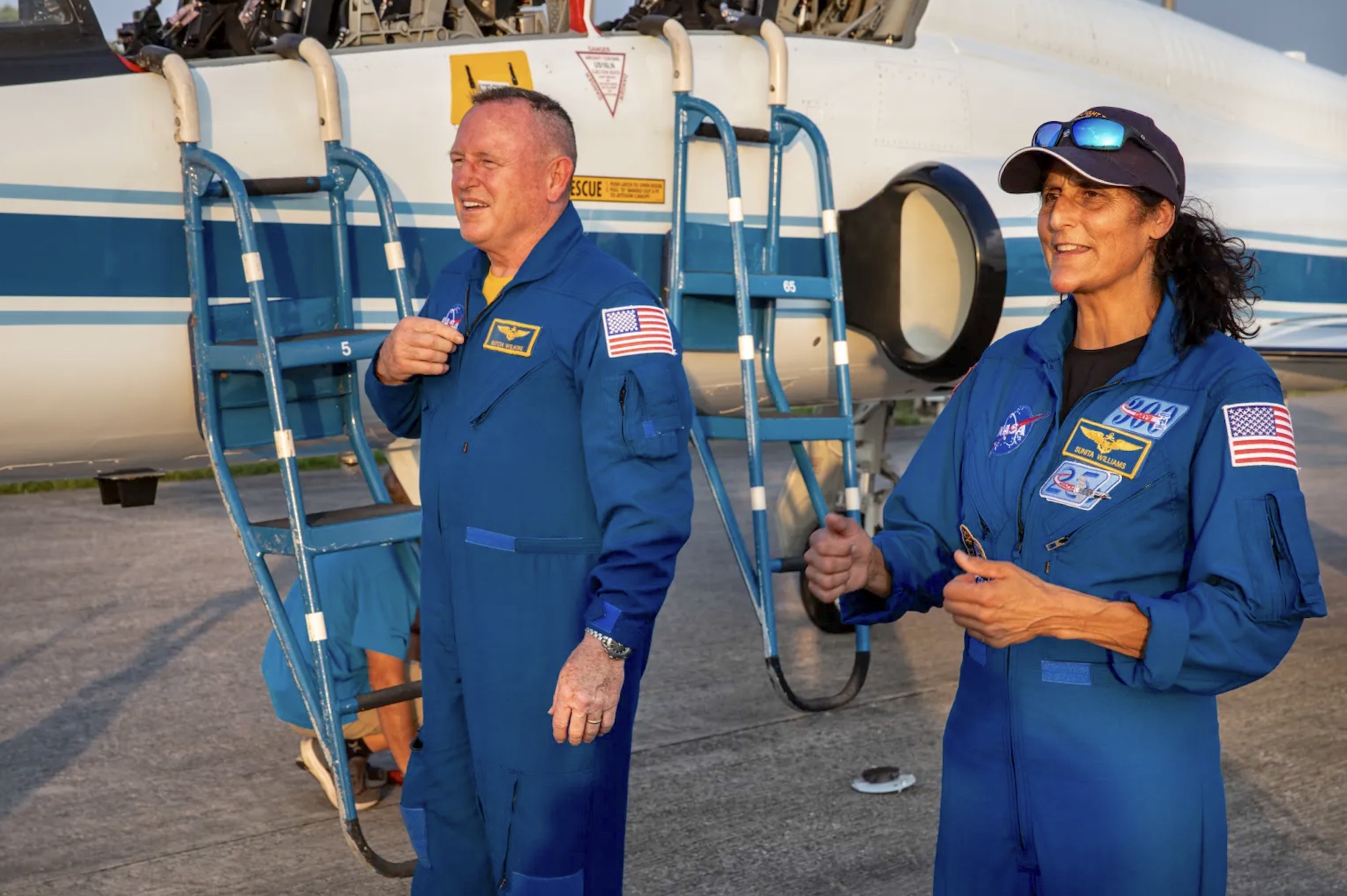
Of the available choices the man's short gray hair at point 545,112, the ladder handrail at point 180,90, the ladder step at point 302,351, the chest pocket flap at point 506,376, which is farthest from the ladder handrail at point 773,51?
the chest pocket flap at point 506,376

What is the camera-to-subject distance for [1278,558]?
206 centimetres

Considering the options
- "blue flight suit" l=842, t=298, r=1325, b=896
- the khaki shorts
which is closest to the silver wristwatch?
"blue flight suit" l=842, t=298, r=1325, b=896

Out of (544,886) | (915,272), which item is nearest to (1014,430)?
(544,886)

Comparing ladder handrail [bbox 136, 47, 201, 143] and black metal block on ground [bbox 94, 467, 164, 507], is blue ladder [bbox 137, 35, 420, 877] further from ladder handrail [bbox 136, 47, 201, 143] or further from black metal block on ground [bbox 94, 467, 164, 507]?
black metal block on ground [bbox 94, 467, 164, 507]

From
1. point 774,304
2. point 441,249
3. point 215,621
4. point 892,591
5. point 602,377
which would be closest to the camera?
point 892,591

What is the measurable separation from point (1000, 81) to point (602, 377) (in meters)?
3.88

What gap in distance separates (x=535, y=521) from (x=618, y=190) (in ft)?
8.00

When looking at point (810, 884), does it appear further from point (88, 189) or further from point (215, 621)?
point (215, 621)

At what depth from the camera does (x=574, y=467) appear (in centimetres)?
287

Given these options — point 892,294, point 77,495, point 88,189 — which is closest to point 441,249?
point 88,189

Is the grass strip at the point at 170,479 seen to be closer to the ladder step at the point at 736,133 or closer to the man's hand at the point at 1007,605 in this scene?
the ladder step at the point at 736,133

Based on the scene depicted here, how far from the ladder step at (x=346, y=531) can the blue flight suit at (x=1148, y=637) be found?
2.17 m

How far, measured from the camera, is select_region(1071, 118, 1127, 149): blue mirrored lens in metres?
2.26

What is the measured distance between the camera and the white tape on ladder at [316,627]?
393cm
